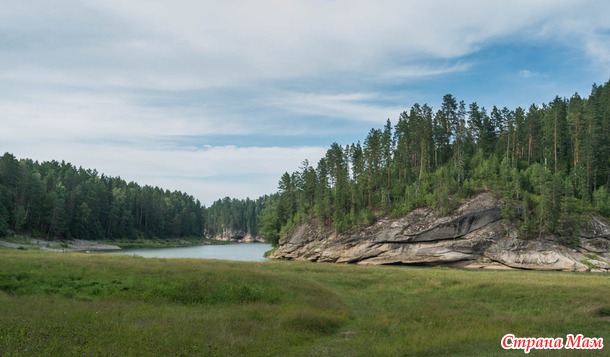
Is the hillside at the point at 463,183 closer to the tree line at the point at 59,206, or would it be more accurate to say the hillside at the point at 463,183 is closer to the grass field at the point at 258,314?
the grass field at the point at 258,314

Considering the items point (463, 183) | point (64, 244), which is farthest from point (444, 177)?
point (64, 244)

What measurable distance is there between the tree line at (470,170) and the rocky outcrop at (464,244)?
291cm

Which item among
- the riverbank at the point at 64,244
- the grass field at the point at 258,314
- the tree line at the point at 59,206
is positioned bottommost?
the riverbank at the point at 64,244

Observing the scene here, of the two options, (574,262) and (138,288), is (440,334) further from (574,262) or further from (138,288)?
(574,262)

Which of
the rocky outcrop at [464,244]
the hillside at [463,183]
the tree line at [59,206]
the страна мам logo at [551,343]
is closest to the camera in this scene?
the страна мам logo at [551,343]

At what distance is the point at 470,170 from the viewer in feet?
359

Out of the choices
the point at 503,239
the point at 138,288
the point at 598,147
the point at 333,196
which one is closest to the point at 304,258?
the point at 333,196

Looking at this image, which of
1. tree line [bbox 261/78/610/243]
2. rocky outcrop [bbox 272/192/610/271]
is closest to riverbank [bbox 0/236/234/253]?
tree line [bbox 261/78/610/243]

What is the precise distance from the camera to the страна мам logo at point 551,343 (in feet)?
59.2

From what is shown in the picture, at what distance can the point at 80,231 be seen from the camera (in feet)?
499

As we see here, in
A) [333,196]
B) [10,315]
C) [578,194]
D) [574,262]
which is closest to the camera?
Answer: [10,315]

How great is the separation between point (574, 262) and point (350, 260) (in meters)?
43.9

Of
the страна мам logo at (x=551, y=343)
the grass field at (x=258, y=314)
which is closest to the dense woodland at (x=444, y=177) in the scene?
the grass field at (x=258, y=314)

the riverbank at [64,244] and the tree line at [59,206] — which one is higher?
the tree line at [59,206]
